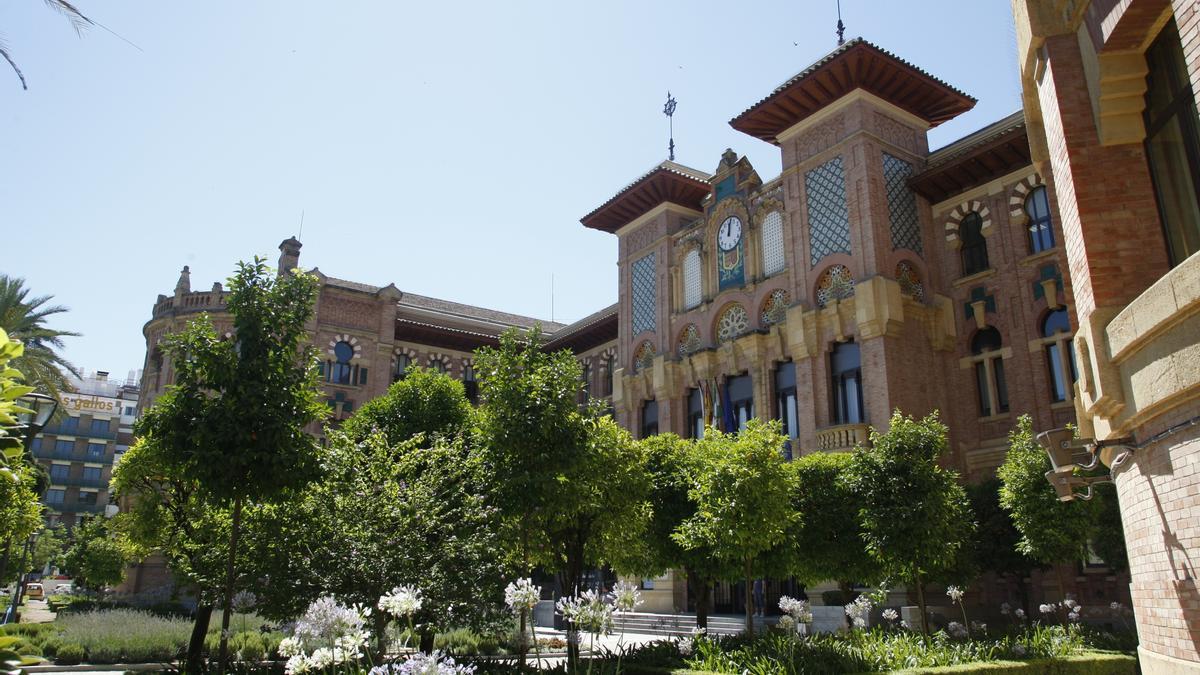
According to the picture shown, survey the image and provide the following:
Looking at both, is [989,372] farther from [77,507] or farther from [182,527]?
[77,507]

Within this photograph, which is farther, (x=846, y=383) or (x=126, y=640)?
(x=846, y=383)

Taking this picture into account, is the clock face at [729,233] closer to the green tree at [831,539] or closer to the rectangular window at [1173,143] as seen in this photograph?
the green tree at [831,539]

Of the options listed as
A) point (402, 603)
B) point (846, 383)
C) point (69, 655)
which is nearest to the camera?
point (402, 603)

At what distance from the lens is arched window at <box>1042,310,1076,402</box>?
964 inches

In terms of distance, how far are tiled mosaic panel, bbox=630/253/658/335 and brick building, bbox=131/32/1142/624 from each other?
1.47 feet

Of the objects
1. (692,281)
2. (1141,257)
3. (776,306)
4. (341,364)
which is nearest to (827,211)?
(776,306)

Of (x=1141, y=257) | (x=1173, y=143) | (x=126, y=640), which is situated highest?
(x=1173, y=143)

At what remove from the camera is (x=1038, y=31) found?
8672 millimetres

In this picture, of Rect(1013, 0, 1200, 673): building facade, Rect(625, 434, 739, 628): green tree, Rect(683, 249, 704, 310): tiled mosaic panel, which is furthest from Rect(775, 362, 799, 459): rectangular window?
Rect(1013, 0, 1200, 673): building facade

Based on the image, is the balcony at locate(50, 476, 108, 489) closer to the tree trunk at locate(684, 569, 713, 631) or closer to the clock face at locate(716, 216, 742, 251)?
the clock face at locate(716, 216, 742, 251)

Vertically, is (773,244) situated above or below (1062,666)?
above

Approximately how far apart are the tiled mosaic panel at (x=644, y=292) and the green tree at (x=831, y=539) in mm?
15225

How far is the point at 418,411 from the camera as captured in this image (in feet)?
72.2

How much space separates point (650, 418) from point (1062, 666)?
76.4 feet
